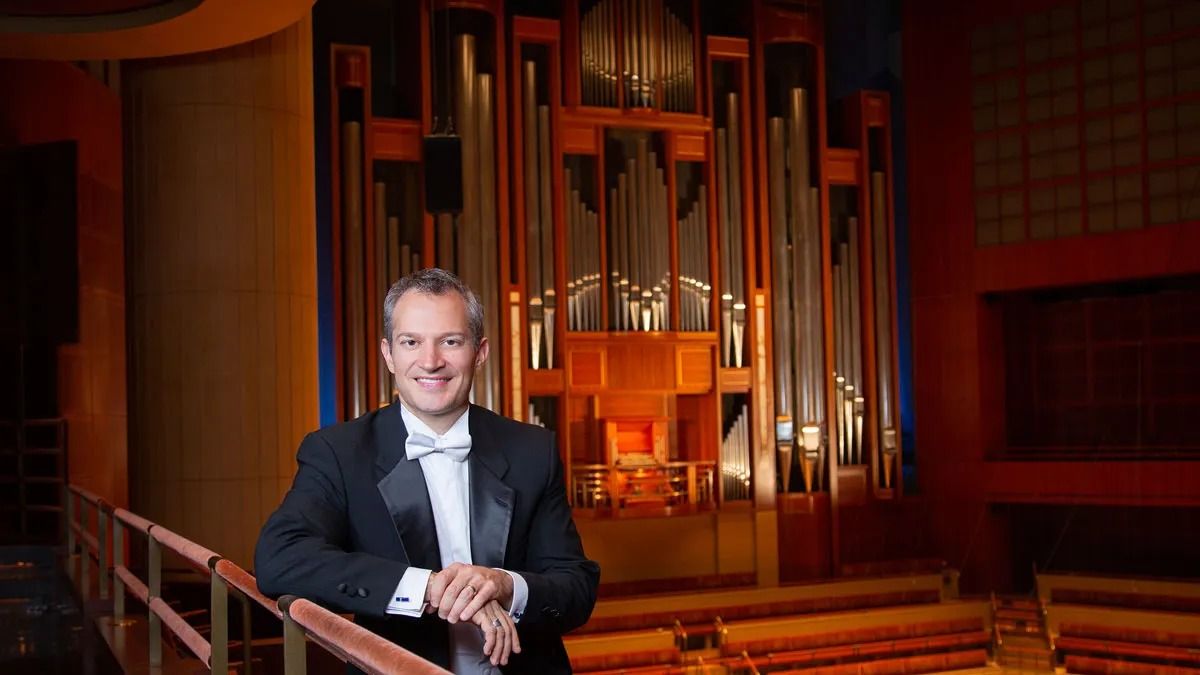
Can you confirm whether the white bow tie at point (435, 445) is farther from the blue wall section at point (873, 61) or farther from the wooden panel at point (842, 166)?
the blue wall section at point (873, 61)

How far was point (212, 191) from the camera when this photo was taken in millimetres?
7301

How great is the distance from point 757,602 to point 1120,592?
111 inches

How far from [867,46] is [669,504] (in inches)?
202

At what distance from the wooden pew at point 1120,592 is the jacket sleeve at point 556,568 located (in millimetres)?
9452

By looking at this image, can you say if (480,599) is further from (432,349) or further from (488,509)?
(432,349)

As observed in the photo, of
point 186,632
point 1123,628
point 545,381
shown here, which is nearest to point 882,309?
point 545,381

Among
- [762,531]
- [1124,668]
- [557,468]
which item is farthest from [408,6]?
[557,468]

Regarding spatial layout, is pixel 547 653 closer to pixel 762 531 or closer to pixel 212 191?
pixel 212 191

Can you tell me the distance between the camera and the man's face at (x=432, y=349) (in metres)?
1.91

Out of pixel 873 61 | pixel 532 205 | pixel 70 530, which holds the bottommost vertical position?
pixel 70 530

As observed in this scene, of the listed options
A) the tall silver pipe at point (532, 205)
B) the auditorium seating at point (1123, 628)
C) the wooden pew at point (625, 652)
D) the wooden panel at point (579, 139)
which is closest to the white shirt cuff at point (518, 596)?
the wooden pew at point (625, 652)

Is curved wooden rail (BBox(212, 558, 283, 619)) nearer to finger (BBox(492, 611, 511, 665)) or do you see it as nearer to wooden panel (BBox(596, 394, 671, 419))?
finger (BBox(492, 611, 511, 665))

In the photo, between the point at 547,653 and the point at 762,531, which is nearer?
the point at 547,653

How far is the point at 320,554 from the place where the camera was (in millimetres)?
1864
